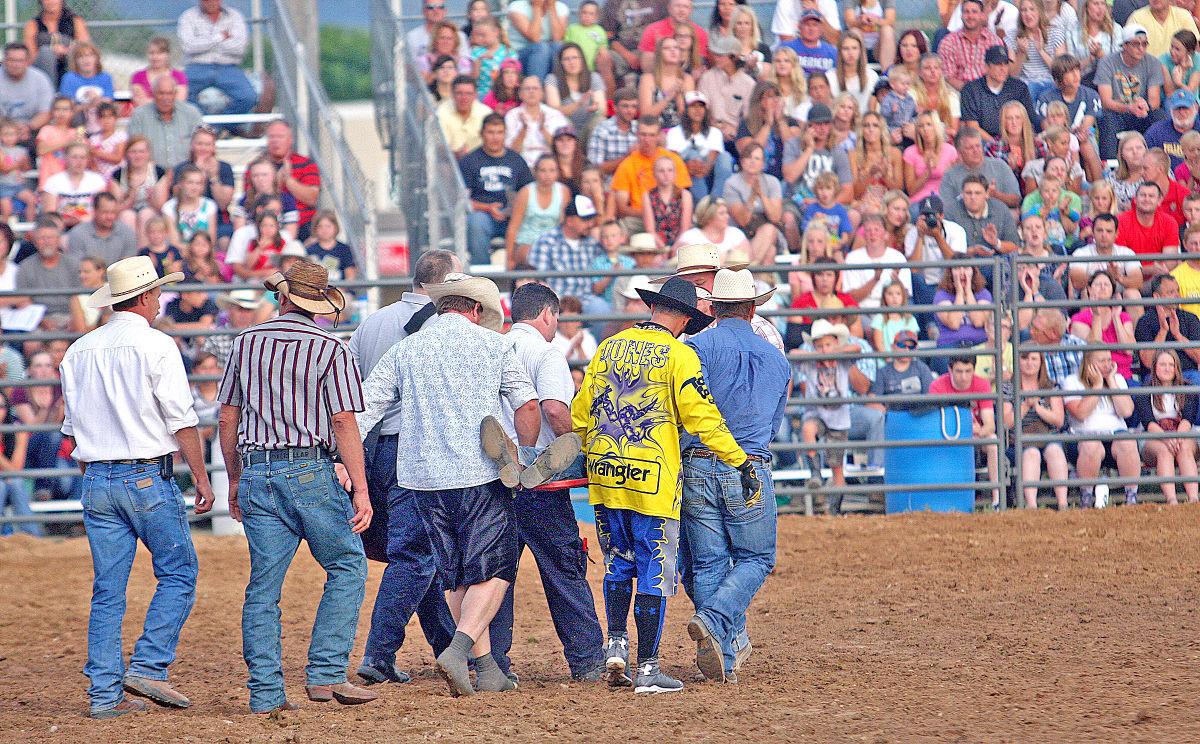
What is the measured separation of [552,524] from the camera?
6.59 m

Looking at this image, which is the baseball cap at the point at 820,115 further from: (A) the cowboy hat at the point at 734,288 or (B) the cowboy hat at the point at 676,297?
(B) the cowboy hat at the point at 676,297

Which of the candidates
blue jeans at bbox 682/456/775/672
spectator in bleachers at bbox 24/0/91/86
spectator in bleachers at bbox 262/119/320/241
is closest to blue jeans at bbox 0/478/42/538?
spectator in bleachers at bbox 262/119/320/241

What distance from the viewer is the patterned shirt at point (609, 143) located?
13461 millimetres

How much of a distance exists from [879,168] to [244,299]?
19.2ft

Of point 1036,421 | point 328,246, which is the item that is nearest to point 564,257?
point 328,246

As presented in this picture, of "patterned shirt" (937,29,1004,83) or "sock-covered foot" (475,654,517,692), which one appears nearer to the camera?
"sock-covered foot" (475,654,517,692)

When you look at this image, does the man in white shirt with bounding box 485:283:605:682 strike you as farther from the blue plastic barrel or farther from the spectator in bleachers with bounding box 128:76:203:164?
the spectator in bleachers with bounding box 128:76:203:164

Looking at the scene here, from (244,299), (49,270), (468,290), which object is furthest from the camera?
(49,270)

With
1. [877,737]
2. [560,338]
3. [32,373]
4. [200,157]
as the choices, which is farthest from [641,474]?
[200,157]

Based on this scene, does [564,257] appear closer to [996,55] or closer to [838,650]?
[996,55]

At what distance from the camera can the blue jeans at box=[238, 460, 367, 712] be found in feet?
19.4

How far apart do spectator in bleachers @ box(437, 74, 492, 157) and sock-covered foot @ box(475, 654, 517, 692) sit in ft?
25.7

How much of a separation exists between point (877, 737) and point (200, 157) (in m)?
9.84

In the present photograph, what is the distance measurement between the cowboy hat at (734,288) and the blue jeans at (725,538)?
754 millimetres
